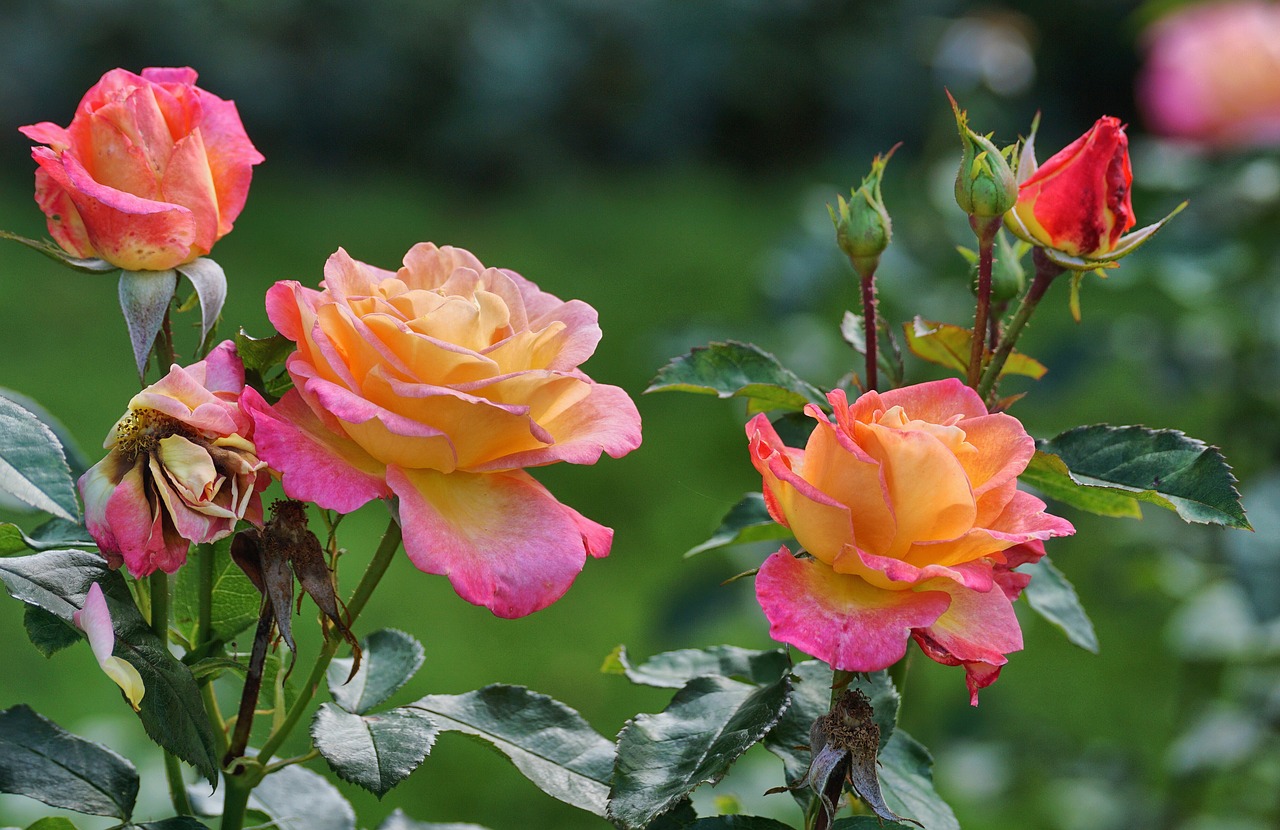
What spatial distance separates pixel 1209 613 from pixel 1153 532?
227 mm

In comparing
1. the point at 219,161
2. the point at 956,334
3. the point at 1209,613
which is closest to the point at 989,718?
the point at 1209,613

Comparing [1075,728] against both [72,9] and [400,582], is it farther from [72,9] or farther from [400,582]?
[72,9]

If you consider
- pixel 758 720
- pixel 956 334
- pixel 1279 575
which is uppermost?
pixel 956 334

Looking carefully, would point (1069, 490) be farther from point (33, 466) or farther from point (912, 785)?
point (33, 466)

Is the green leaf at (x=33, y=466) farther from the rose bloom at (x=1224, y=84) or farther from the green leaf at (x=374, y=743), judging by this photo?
the rose bloom at (x=1224, y=84)

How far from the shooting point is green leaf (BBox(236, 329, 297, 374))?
54cm

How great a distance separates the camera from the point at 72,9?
4152 mm

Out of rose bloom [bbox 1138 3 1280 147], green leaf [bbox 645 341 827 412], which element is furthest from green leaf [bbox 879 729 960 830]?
rose bloom [bbox 1138 3 1280 147]

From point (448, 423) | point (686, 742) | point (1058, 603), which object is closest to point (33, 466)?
point (448, 423)

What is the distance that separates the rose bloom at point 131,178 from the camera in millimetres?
553

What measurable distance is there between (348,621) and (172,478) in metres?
0.10

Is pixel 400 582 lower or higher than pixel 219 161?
lower

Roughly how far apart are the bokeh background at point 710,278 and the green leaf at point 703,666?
0.28 ft

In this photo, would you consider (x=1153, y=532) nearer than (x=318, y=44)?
Yes
